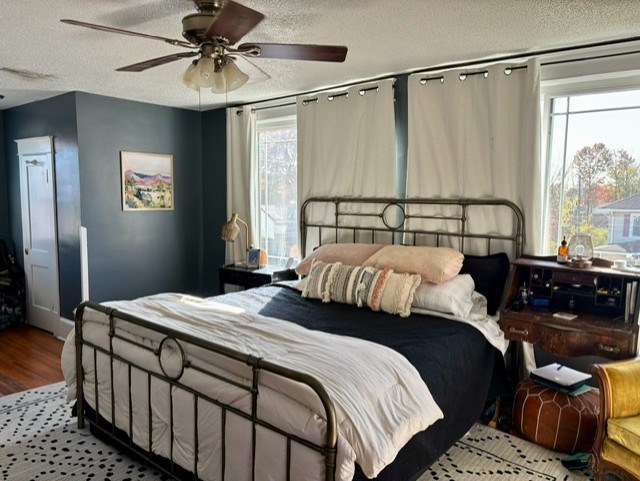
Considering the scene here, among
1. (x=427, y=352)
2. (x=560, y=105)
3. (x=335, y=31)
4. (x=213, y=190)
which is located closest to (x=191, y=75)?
(x=335, y=31)

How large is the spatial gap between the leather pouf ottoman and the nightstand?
6.97 ft

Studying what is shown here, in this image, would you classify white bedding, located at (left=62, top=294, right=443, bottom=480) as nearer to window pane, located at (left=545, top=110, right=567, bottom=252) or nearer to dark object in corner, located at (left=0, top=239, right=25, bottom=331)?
window pane, located at (left=545, top=110, right=567, bottom=252)

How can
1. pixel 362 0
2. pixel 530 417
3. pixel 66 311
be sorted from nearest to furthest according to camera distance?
pixel 362 0, pixel 530 417, pixel 66 311

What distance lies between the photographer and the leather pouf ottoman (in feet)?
8.54

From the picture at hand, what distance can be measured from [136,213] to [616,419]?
4.40 metres

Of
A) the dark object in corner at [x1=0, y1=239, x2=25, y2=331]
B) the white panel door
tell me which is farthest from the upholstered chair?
the dark object in corner at [x1=0, y1=239, x2=25, y2=331]

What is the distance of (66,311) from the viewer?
474cm

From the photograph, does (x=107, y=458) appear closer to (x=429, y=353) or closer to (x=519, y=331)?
(x=429, y=353)

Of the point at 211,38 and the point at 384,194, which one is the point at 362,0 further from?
the point at 384,194

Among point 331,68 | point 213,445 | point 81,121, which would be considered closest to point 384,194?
point 331,68

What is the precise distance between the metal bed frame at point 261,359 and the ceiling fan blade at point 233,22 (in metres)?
1.33

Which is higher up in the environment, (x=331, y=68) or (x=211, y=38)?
(x=331, y=68)

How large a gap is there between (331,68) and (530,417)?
2.71m

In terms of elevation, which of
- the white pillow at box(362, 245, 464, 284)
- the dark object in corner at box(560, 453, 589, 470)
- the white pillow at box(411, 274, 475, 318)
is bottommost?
the dark object in corner at box(560, 453, 589, 470)
